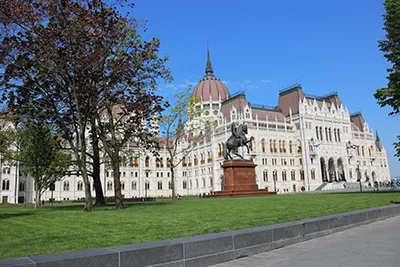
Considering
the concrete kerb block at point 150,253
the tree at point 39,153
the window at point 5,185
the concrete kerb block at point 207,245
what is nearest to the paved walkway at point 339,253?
the concrete kerb block at point 207,245

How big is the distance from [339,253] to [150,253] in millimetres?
4078

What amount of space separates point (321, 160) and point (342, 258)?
89.7 m

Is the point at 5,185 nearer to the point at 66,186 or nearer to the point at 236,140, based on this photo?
the point at 66,186

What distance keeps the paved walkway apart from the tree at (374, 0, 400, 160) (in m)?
20.3

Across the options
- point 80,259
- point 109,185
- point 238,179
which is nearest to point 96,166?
point 238,179

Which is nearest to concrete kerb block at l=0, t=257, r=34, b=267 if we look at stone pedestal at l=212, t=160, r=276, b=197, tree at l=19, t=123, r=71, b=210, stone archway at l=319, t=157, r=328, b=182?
tree at l=19, t=123, r=71, b=210

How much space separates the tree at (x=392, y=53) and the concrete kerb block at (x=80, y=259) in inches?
1046

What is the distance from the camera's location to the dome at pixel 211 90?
11481 cm

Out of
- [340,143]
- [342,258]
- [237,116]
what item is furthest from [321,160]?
[342,258]

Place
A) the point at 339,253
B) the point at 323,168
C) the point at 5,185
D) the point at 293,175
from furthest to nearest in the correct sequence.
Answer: the point at 323,168
the point at 293,175
the point at 5,185
the point at 339,253

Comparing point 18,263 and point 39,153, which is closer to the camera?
point 18,263

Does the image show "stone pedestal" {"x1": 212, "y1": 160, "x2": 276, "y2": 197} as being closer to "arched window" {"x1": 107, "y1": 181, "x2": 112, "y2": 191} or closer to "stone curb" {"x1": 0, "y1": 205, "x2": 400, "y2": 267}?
"stone curb" {"x1": 0, "y1": 205, "x2": 400, "y2": 267}

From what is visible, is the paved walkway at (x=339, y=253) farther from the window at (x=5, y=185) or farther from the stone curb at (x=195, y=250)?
the window at (x=5, y=185)

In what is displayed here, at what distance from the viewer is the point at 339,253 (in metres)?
7.27
